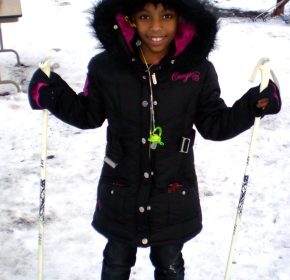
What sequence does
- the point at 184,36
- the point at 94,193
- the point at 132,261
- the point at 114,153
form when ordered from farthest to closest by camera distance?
the point at 94,193, the point at 132,261, the point at 114,153, the point at 184,36

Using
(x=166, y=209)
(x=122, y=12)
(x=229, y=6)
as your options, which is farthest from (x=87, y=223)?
(x=229, y=6)

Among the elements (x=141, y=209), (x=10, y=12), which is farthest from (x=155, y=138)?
(x=10, y=12)

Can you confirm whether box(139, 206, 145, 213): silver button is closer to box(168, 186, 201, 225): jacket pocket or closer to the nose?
box(168, 186, 201, 225): jacket pocket

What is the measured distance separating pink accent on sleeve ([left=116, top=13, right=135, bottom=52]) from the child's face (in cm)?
5

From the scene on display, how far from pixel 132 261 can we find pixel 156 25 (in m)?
1.27

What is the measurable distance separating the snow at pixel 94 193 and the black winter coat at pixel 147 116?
0.32 meters

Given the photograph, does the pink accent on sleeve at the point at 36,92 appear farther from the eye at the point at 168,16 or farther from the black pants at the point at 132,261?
the black pants at the point at 132,261

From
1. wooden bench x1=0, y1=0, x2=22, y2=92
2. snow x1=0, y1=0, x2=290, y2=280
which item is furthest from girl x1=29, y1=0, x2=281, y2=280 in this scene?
wooden bench x1=0, y1=0, x2=22, y2=92

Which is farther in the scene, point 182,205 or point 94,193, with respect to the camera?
point 94,193

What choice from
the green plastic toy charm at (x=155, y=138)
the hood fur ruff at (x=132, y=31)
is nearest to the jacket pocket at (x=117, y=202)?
the green plastic toy charm at (x=155, y=138)

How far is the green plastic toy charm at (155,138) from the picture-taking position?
2.62 m

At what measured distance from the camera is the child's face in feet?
8.18

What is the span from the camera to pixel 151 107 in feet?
8.59

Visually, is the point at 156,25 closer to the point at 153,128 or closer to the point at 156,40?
the point at 156,40
